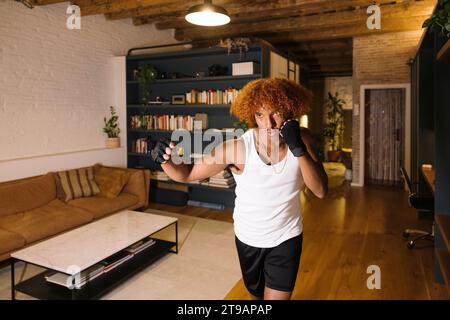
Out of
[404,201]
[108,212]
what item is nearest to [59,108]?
[108,212]

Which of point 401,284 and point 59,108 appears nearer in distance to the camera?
point 401,284

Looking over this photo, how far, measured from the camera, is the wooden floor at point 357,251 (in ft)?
9.09

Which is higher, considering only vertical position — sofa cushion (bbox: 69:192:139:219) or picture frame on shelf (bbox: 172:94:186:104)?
picture frame on shelf (bbox: 172:94:186:104)

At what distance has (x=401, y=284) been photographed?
9.43 feet

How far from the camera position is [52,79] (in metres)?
4.50

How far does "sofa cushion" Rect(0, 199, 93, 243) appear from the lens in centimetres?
325

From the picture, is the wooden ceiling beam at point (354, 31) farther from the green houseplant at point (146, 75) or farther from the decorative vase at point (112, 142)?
the decorative vase at point (112, 142)

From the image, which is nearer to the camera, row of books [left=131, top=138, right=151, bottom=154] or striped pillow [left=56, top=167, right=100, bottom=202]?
striped pillow [left=56, top=167, right=100, bottom=202]

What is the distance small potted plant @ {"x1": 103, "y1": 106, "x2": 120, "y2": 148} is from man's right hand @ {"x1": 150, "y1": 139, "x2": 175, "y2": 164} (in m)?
4.10

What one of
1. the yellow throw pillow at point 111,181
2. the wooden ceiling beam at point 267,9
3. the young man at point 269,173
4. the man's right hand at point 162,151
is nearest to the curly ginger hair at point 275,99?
the young man at point 269,173

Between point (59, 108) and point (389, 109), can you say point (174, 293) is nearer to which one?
point (59, 108)

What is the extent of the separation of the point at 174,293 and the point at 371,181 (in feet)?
19.2

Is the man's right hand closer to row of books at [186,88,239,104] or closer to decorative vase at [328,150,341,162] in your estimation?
row of books at [186,88,239,104]

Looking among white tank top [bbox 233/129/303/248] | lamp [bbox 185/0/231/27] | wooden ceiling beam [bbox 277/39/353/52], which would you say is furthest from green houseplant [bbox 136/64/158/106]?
white tank top [bbox 233/129/303/248]
